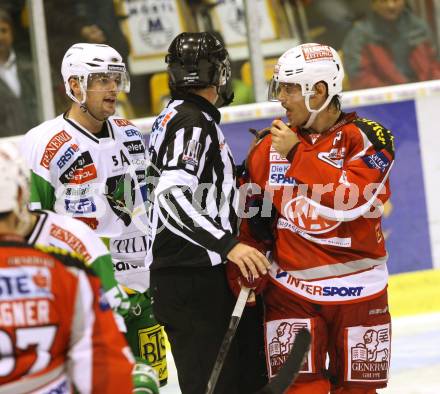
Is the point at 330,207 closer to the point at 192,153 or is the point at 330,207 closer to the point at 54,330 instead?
the point at 192,153

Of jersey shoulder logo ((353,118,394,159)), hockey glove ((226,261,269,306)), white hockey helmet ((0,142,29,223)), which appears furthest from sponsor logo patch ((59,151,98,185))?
white hockey helmet ((0,142,29,223))

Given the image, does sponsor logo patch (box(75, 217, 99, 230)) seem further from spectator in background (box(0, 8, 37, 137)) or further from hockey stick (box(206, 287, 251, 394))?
spectator in background (box(0, 8, 37, 137))

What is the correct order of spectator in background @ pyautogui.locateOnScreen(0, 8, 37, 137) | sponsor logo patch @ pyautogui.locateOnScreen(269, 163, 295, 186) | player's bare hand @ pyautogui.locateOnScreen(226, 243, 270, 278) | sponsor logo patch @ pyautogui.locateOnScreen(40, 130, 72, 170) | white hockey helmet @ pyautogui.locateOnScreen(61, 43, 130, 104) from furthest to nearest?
spectator in background @ pyautogui.locateOnScreen(0, 8, 37, 137), white hockey helmet @ pyautogui.locateOnScreen(61, 43, 130, 104), sponsor logo patch @ pyautogui.locateOnScreen(40, 130, 72, 170), sponsor logo patch @ pyautogui.locateOnScreen(269, 163, 295, 186), player's bare hand @ pyautogui.locateOnScreen(226, 243, 270, 278)

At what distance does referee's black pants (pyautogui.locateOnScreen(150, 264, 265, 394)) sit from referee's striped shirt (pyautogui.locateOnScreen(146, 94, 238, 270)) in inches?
1.8

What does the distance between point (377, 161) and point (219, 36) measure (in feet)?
8.94

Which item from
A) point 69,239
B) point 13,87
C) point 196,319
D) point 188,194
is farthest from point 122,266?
point 13,87

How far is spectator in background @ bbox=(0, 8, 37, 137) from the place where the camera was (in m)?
5.30

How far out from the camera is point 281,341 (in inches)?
130

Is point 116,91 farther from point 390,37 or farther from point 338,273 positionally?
point 390,37

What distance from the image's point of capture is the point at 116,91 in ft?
12.6

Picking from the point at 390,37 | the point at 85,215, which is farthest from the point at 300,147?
the point at 390,37

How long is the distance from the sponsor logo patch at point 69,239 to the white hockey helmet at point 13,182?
123 mm

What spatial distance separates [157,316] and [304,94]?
2.50ft

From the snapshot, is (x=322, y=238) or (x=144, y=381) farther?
(x=322, y=238)
